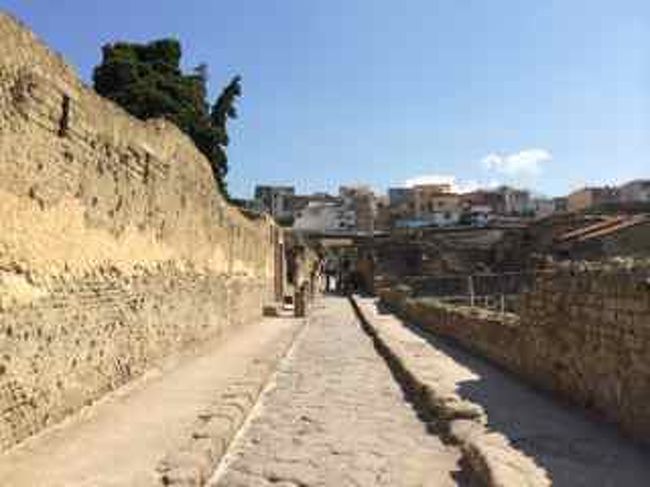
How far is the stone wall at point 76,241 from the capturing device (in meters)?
7.09

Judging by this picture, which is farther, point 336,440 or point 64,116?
point 64,116

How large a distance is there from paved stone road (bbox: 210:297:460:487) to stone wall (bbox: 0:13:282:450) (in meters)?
1.85

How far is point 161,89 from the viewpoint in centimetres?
4241

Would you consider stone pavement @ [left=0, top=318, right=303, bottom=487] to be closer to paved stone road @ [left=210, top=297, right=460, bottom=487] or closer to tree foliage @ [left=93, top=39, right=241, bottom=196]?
paved stone road @ [left=210, top=297, right=460, bottom=487]

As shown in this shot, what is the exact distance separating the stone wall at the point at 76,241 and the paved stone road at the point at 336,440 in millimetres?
1854

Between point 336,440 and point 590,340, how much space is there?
290 cm

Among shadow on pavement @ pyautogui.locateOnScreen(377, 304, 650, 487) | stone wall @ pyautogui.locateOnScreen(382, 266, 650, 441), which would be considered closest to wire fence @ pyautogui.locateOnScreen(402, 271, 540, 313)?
stone wall @ pyautogui.locateOnScreen(382, 266, 650, 441)

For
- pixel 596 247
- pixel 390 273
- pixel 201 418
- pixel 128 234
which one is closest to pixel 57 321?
pixel 201 418

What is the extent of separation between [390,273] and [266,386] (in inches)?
1777

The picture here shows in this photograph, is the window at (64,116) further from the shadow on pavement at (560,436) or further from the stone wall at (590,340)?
the stone wall at (590,340)

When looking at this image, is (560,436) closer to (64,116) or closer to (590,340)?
(590,340)

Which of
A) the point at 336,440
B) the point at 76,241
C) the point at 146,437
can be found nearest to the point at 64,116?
the point at 76,241

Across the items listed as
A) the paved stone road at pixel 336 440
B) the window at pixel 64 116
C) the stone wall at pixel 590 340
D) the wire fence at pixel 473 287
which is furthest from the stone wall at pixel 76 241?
the wire fence at pixel 473 287

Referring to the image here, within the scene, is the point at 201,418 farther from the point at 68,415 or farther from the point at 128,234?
the point at 128,234
